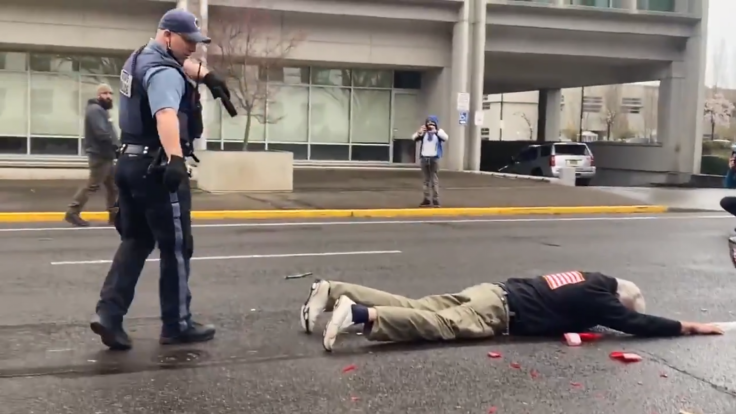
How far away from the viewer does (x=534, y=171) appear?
1160 inches

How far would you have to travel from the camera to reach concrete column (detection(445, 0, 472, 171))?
26.6 meters

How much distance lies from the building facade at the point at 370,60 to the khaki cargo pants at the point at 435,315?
1661 cm

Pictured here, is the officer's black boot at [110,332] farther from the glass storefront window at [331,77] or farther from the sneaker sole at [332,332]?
the glass storefront window at [331,77]

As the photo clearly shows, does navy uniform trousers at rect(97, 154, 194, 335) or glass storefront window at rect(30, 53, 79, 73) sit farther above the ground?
glass storefront window at rect(30, 53, 79, 73)

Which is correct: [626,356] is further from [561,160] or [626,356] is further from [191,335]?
[561,160]

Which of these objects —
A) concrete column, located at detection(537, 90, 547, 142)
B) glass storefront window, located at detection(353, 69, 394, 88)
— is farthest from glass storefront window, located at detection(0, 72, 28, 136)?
concrete column, located at detection(537, 90, 547, 142)

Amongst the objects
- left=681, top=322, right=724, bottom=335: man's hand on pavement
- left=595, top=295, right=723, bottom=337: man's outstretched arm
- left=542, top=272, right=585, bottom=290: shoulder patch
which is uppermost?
left=542, top=272, right=585, bottom=290: shoulder patch

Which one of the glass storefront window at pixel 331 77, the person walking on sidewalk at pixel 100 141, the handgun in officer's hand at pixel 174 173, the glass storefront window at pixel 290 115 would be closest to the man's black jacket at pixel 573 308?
the handgun in officer's hand at pixel 174 173

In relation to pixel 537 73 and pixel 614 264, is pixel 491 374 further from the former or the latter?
pixel 537 73

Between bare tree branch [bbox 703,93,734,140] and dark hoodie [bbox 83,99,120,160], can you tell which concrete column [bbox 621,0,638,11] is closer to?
dark hoodie [bbox 83,99,120,160]

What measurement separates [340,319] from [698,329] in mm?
2504

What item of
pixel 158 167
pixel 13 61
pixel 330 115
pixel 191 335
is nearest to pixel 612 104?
pixel 330 115

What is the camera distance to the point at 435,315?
5.45 metres

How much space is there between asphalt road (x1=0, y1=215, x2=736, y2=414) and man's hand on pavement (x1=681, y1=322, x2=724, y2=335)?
2.3 inches
